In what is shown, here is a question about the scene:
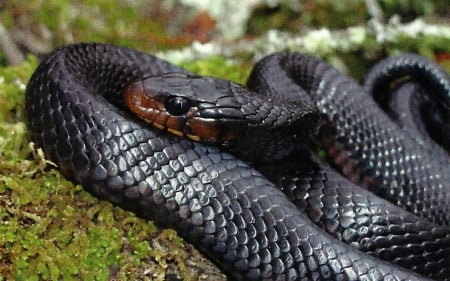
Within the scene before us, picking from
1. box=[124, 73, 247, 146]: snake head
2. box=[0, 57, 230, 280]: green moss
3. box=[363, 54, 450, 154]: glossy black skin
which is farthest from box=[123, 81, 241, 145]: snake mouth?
box=[363, 54, 450, 154]: glossy black skin

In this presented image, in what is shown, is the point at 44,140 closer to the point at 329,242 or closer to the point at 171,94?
the point at 171,94

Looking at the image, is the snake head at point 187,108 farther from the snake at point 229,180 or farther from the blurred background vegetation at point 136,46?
the blurred background vegetation at point 136,46

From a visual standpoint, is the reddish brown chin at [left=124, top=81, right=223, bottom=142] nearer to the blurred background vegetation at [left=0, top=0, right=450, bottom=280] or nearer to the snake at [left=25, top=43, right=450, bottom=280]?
the snake at [left=25, top=43, right=450, bottom=280]

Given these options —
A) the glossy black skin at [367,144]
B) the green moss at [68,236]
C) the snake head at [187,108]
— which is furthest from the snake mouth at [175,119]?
the glossy black skin at [367,144]

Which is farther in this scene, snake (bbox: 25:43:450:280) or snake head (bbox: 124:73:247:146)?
snake head (bbox: 124:73:247:146)

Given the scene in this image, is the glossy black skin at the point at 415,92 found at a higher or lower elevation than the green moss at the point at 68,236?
higher

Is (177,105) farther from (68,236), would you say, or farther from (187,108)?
(68,236)

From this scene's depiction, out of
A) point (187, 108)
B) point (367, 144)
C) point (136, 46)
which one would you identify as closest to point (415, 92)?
point (367, 144)

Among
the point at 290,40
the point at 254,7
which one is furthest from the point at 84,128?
the point at 254,7

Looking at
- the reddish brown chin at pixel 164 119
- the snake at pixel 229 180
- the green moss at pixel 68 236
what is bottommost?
the green moss at pixel 68 236
